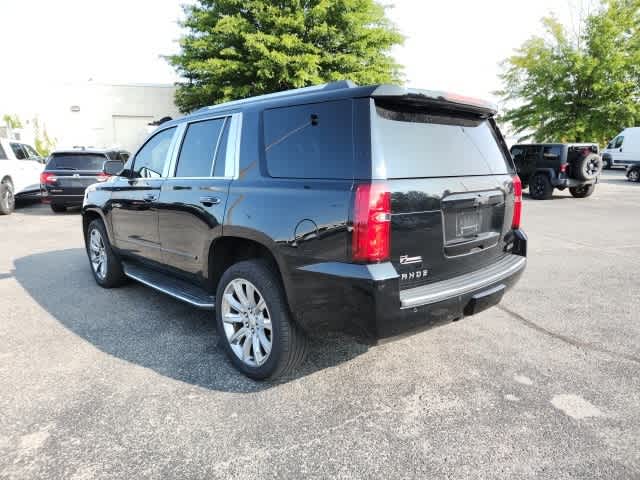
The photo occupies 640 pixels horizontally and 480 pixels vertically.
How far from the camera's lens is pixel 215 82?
69.4 feet

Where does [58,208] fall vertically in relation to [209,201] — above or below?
below

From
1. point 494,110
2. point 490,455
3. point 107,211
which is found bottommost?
point 490,455

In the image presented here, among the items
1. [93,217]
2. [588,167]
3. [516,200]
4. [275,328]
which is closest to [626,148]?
[588,167]

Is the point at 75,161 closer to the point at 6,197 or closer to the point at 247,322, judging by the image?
the point at 6,197

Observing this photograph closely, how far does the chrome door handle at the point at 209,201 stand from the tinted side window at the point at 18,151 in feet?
37.7

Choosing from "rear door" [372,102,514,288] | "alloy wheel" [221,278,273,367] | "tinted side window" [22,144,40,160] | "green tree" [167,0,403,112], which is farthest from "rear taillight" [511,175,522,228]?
"green tree" [167,0,403,112]

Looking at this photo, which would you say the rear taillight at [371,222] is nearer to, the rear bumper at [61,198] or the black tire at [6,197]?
the rear bumper at [61,198]

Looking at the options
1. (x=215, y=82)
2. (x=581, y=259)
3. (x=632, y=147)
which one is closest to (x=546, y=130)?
(x=632, y=147)

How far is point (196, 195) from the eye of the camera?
341cm

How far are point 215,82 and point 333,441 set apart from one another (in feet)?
69.9

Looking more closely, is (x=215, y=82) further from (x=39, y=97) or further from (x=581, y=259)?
(x=581, y=259)

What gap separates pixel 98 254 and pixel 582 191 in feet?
49.3

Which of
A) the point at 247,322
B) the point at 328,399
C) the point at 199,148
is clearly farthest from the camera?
the point at 199,148

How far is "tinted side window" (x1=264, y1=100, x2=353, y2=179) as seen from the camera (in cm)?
249
